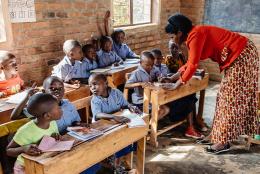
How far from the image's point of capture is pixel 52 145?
2.05 metres

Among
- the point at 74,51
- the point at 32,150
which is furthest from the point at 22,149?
the point at 74,51

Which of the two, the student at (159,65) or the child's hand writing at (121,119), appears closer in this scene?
the child's hand writing at (121,119)

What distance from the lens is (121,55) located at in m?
5.36

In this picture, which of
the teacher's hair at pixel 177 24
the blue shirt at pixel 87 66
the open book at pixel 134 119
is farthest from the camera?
the blue shirt at pixel 87 66

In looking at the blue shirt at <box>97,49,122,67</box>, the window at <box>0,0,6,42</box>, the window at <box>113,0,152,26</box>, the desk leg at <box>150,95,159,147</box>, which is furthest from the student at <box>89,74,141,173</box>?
the window at <box>113,0,152,26</box>

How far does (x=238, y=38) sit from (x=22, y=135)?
2.39 m

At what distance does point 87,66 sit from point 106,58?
633 mm

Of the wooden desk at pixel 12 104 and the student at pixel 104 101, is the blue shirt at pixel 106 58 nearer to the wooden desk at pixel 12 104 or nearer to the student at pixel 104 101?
the wooden desk at pixel 12 104

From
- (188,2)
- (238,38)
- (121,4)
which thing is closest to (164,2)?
(188,2)

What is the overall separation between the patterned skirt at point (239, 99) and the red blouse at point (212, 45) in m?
0.08

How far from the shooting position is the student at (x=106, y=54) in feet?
16.1

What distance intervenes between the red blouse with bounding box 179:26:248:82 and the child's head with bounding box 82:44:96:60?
71.8 inches

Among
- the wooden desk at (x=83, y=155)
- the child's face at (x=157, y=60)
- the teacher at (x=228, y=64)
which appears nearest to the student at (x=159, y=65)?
the child's face at (x=157, y=60)

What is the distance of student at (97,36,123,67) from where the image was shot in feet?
16.1
